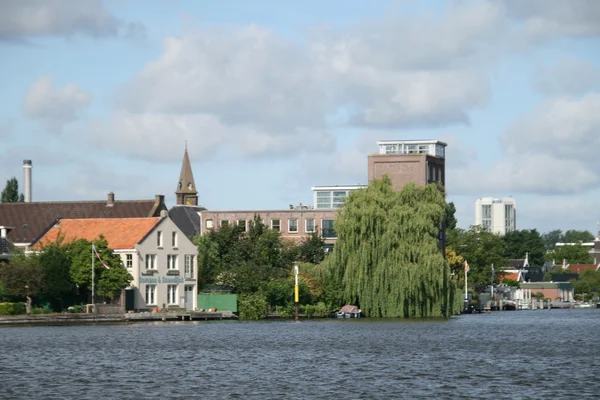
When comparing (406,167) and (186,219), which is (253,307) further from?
(186,219)

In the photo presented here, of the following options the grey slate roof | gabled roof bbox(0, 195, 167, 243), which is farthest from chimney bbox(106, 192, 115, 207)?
the grey slate roof

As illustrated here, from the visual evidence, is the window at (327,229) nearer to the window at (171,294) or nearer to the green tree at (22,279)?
the window at (171,294)

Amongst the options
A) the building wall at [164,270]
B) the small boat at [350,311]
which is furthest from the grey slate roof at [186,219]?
the small boat at [350,311]

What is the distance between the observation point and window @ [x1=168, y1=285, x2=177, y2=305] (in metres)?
109

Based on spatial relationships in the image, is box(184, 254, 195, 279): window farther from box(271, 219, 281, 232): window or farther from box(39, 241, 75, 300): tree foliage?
box(271, 219, 281, 232): window

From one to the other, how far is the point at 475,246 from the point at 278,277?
75.3 metres

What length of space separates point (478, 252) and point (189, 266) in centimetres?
7754

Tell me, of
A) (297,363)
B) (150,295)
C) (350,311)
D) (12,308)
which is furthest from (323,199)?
(297,363)

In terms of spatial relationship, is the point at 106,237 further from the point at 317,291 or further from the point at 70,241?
the point at 317,291

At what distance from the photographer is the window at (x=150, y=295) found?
106m

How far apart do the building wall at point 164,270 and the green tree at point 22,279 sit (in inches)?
515

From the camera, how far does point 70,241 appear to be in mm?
104750

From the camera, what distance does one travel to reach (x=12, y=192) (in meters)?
167

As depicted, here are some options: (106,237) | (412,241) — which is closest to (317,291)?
(412,241)
